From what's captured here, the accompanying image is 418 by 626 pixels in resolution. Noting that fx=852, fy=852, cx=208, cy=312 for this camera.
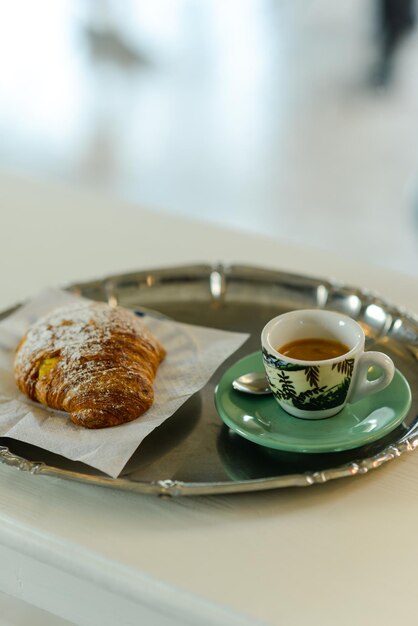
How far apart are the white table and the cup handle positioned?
6cm

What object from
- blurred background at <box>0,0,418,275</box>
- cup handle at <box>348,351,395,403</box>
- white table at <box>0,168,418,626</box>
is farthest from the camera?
blurred background at <box>0,0,418,275</box>

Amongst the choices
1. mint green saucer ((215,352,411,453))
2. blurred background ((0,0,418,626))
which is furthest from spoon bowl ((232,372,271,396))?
blurred background ((0,0,418,626))

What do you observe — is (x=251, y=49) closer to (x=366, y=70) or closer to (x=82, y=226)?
(x=366, y=70)

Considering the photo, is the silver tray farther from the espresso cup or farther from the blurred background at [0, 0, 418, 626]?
the blurred background at [0, 0, 418, 626]

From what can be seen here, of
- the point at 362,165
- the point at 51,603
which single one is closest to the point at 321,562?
the point at 51,603

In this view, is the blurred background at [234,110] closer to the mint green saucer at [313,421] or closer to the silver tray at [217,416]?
the silver tray at [217,416]

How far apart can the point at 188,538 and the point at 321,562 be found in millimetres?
88

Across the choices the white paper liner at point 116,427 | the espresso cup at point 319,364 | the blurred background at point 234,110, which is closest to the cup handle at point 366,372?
the espresso cup at point 319,364

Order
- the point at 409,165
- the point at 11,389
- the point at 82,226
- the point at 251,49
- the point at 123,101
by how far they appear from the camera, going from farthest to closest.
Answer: the point at 251,49
the point at 123,101
the point at 409,165
the point at 82,226
the point at 11,389

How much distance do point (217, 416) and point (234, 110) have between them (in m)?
2.25

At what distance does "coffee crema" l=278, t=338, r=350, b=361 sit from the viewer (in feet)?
2.14

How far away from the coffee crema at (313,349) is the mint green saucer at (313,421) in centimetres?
4

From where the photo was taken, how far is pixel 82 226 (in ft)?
3.51

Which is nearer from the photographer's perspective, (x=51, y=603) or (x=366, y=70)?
(x=51, y=603)
